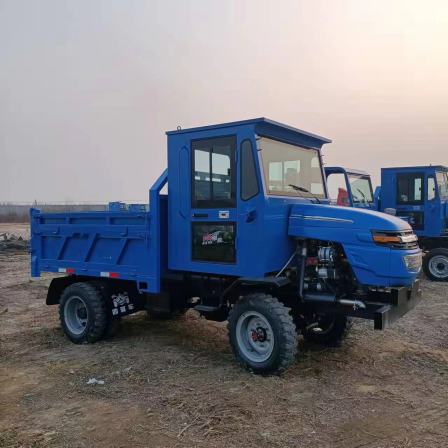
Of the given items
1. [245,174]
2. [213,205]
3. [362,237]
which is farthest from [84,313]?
[362,237]

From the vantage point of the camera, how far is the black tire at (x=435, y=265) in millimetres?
11625

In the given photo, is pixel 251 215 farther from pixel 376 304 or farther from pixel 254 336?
pixel 376 304

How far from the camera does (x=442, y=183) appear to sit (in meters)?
12.2

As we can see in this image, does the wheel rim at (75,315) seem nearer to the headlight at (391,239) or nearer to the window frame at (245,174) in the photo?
the window frame at (245,174)

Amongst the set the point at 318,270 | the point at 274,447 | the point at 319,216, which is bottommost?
the point at 274,447

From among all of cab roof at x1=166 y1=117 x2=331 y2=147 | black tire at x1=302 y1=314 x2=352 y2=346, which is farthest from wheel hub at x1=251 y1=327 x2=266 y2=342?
cab roof at x1=166 y1=117 x2=331 y2=147

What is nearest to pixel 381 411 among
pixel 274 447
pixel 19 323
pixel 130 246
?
pixel 274 447

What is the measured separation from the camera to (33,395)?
4688 millimetres

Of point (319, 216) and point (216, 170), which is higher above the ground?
point (216, 170)

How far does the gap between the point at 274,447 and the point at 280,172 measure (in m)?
3.04

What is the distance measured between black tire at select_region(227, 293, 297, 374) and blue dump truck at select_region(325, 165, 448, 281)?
6765 mm

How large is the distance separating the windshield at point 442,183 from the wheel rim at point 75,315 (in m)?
9.35

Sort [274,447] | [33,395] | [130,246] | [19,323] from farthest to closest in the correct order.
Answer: [19,323], [130,246], [33,395], [274,447]

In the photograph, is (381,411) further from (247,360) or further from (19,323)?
(19,323)
